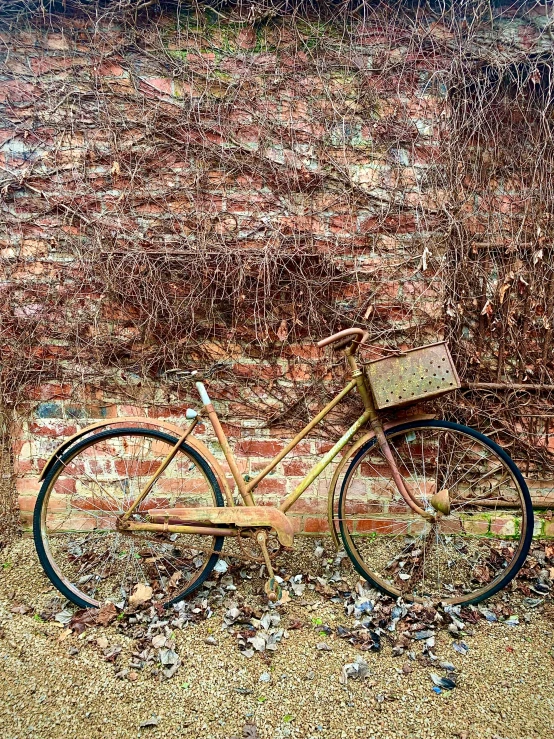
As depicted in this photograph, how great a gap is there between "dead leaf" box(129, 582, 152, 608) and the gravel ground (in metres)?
0.12

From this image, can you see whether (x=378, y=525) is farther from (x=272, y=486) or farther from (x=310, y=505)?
(x=272, y=486)

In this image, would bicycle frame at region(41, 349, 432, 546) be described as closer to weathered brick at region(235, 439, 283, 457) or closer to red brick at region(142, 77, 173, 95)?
weathered brick at region(235, 439, 283, 457)

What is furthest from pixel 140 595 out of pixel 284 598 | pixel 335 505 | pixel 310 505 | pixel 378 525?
pixel 378 525

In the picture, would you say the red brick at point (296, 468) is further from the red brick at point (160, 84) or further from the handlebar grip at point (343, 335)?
the red brick at point (160, 84)

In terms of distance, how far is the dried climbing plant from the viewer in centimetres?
240

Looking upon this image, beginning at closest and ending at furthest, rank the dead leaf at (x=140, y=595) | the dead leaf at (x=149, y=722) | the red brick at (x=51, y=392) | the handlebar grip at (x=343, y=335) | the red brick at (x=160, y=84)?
1. the dead leaf at (x=149, y=722)
2. the handlebar grip at (x=343, y=335)
3. the dead leaf at (x=140, y=595)
4. the red brick at (x=160, y=84)
5. the red brick at (x=51, y=392)

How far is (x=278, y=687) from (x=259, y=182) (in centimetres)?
239

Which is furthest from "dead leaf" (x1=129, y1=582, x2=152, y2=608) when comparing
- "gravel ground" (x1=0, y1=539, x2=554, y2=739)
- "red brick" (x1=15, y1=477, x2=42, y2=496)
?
"red brick" (x1=15, y1=477, x2=42, y2=496)

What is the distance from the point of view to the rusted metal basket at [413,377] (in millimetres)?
2096

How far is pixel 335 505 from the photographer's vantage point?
2617mm

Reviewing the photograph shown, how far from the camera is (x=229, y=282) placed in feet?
7.93

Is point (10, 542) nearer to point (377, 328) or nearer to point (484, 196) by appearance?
point (377, 328)

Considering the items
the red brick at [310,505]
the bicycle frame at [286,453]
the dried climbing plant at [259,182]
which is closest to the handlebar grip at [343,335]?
the bicycle frame at [286,453]

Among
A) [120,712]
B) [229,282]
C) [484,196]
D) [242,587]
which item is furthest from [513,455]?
[120,712]
